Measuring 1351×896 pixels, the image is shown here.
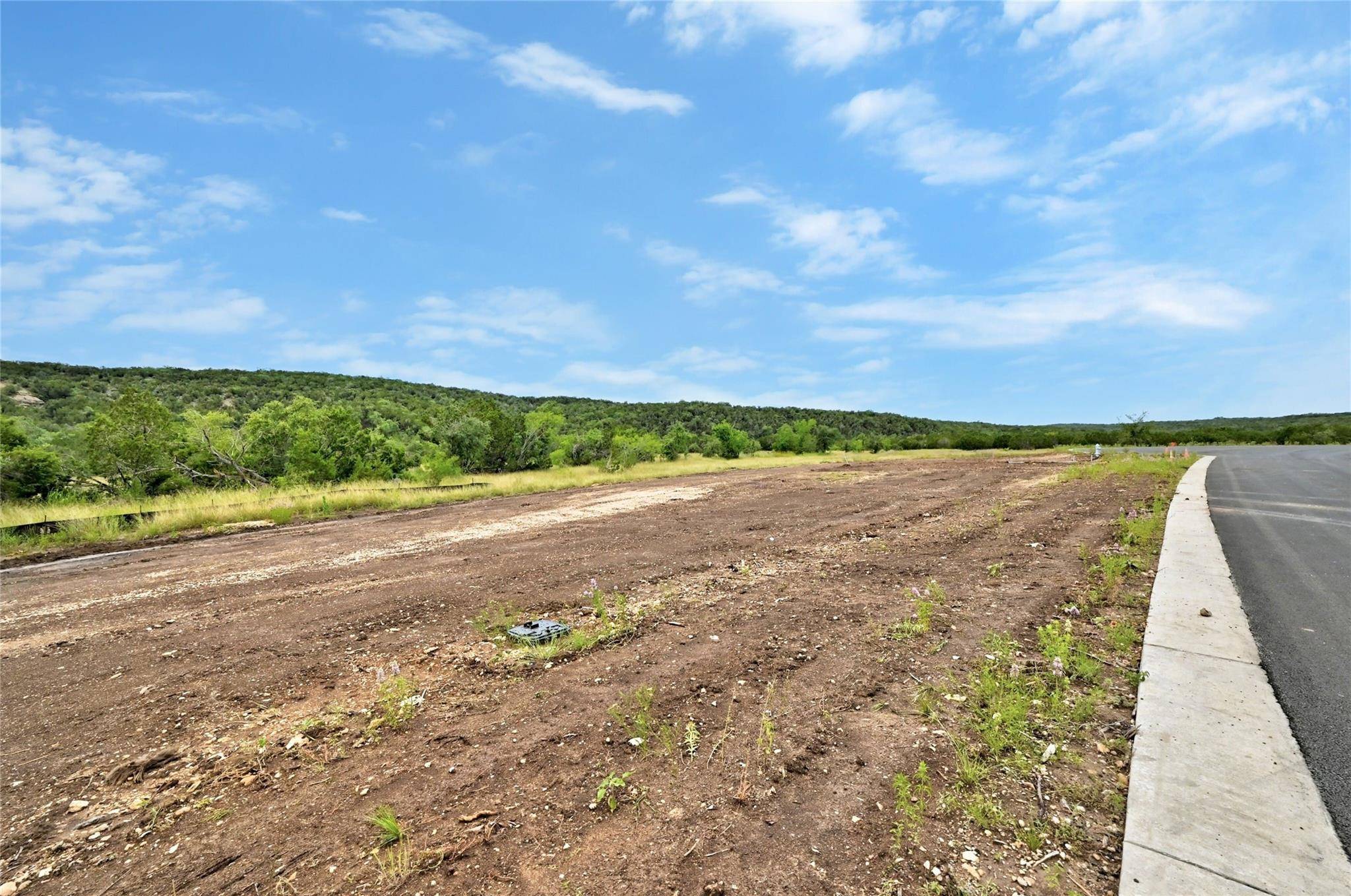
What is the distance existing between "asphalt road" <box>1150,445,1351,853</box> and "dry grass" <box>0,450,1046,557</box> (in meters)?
18.9

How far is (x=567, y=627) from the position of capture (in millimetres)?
5309

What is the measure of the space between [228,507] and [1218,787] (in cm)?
2039

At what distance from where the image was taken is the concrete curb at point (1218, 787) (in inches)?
82.8

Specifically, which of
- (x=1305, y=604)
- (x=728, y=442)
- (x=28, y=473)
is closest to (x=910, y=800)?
(x=1305, y=604)

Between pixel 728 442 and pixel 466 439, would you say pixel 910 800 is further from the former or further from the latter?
pixel 728 442

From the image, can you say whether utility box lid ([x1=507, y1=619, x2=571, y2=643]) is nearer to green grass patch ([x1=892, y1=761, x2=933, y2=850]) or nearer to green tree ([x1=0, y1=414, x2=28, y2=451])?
green grass patch ([x1=892, y1=761, x2=933, y2=850])

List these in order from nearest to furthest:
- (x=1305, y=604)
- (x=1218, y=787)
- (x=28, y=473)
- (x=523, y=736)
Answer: (x=1218, y=787)
(x=523, y=736)
(x=1305, y=604)
(x=28, y=473)

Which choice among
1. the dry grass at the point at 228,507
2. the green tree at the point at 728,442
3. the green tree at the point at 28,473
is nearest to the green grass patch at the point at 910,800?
the dry grass at the point at 228,507

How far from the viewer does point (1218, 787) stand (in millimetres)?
2609

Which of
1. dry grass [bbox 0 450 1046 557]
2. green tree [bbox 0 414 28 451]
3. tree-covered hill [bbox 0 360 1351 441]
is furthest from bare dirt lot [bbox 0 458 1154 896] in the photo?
tree-covered hill [bbox 0 360 1351 441]

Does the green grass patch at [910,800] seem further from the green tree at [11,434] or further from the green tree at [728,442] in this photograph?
the green tree at [728,442]

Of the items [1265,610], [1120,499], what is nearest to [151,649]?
[1265,610]

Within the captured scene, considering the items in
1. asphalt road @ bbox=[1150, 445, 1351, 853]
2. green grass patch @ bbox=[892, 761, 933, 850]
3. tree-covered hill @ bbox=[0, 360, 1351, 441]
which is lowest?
green grass patch @ bbox=[892, 761, 933, 850]

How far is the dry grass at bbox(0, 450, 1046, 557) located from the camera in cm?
1257
